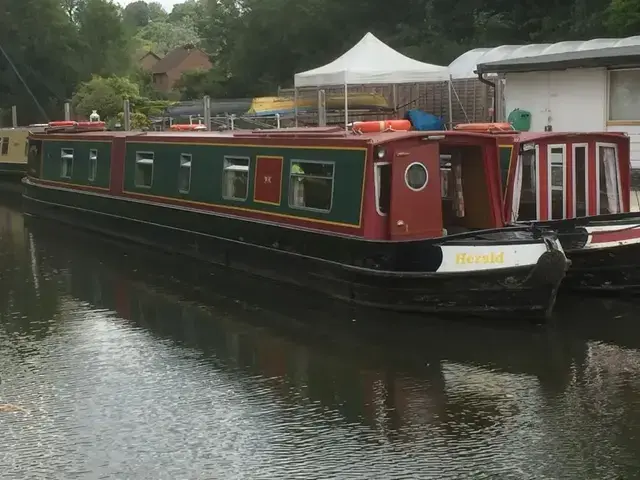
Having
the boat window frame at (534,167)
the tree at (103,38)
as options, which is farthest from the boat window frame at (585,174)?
the tree at (103,38)

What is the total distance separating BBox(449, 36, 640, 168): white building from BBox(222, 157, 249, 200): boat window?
5.83 m

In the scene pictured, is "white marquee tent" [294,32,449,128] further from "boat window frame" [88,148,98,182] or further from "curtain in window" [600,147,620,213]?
"curtain in window" [600,147,620,213]

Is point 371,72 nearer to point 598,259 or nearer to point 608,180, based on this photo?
point 608,180

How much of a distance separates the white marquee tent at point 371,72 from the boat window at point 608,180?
9.43 metres

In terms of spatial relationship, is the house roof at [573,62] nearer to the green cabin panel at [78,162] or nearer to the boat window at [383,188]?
the boat window at [383,188]

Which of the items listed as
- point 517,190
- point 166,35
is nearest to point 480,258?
point 517,190

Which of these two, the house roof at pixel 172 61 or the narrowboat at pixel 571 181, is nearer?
the narrowboat at pixel 571 181

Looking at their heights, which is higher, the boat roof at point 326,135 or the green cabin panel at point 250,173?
the boat roof at point 326,135

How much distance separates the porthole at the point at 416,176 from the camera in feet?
32.2

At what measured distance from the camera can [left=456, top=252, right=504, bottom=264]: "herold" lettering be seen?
9005mm

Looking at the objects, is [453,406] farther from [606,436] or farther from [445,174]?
[445,174]

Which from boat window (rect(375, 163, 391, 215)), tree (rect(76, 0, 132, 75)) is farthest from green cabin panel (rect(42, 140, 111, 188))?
tree (rect(76, 0, 132, 75))

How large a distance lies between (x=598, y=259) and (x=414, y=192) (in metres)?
2.16

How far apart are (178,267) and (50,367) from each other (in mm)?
4787
